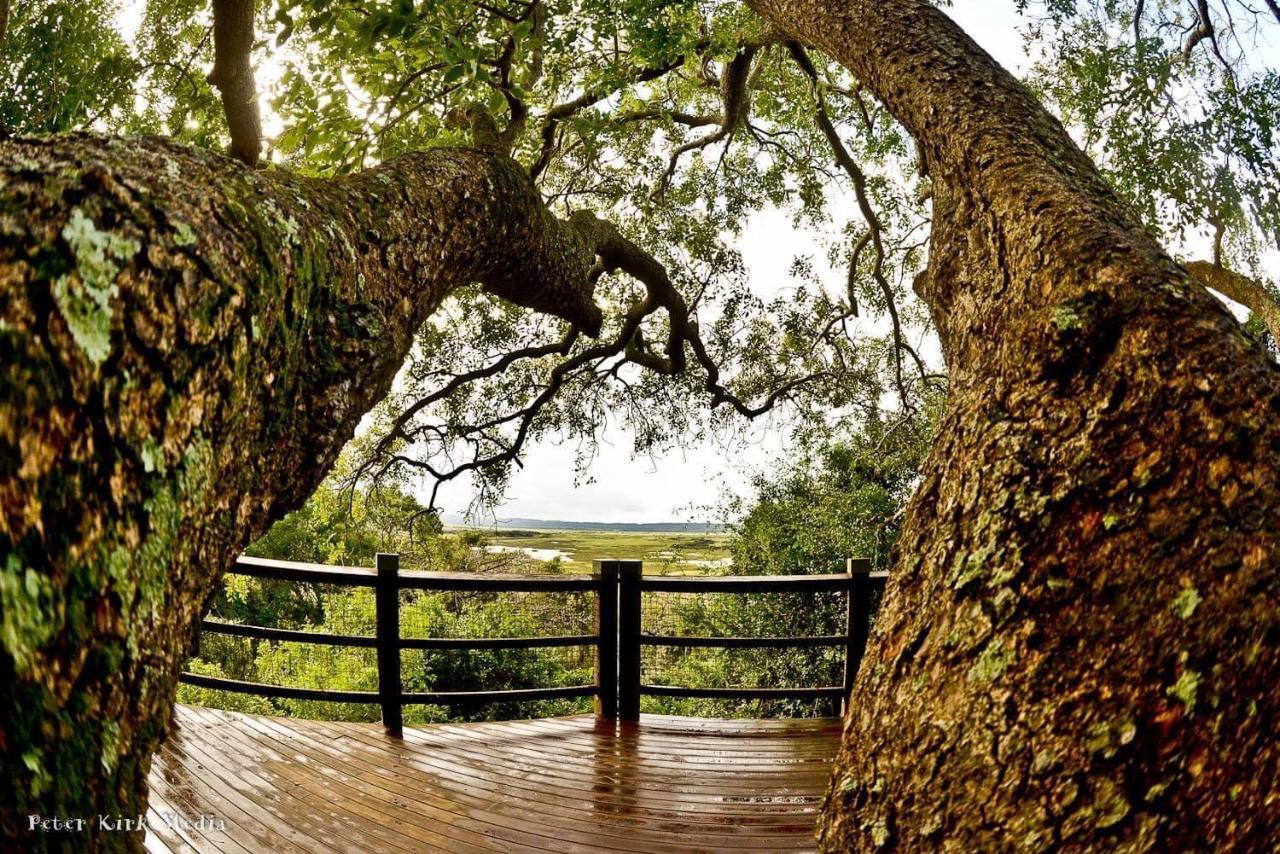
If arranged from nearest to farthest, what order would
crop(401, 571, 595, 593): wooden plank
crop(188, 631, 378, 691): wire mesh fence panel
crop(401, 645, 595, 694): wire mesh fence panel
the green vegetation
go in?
crop(401, 571, 595, 593): wooden plank → the green vegetation → crop(401, 645, 595, 694): wire mesh fence panel → crop(188, 631, 378, 691): wire mesh fence panel

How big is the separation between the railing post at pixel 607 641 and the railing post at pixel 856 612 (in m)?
1.64

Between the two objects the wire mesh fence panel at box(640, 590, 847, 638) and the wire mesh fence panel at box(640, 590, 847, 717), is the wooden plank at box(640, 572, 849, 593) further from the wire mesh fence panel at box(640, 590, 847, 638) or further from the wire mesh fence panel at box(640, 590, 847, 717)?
the wire mesh fence panel at box(640, 590, 847, 638)

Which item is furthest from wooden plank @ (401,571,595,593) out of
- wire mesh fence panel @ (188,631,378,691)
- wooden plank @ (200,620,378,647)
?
wire mesh fence panel @ (188,631,378,691)

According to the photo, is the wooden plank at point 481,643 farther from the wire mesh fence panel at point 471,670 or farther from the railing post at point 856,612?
the wire mesh fence panel at point 471,670

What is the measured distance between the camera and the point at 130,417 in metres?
0.88

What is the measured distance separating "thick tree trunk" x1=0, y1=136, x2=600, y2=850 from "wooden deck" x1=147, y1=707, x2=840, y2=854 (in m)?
2.58

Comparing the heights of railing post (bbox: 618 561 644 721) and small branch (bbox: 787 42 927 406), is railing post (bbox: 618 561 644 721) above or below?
below

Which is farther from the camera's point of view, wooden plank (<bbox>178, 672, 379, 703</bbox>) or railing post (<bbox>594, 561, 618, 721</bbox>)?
railing post (<bbox>594, 561, 618, 721</bbox>)

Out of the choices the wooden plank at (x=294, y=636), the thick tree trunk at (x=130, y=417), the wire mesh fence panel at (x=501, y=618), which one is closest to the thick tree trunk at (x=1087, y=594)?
the thick tree trunk at (x=130, y=417)

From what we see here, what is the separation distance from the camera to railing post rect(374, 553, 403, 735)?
4523mm

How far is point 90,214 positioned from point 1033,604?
1.39 m

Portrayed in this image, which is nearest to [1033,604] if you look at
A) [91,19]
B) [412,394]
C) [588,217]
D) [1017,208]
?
[1017,208]

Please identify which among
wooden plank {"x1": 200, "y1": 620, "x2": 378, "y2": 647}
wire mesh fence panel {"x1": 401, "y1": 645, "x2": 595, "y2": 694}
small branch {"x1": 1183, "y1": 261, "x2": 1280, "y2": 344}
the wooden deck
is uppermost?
small branch {"x1": 1183, "y1": 261, "x2": 1280, "y2": 344}

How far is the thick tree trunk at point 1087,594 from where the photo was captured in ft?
2.85
